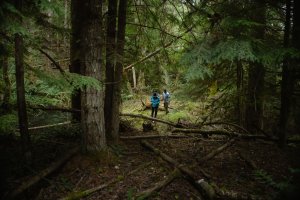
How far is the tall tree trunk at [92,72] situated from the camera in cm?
702

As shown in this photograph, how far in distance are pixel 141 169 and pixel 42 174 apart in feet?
8.14

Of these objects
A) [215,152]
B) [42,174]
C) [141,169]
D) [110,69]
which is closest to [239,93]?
[215,152]

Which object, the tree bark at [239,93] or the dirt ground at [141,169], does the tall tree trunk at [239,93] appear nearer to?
the tree bark at [239,93]

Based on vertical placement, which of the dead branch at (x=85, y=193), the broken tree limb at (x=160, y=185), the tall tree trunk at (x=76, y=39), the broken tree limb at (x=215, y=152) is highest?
the tall tree trunk at (x=76, y=39)

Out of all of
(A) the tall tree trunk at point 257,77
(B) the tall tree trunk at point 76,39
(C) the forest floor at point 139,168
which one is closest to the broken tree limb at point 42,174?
(C) the forest floor at point 139,168

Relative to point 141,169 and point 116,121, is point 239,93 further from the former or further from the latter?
point 141,169

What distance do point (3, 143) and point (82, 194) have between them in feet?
13.5

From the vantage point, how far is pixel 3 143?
8.71 metres

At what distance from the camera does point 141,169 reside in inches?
295

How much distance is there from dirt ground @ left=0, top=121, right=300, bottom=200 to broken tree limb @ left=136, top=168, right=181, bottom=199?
0.09 meters

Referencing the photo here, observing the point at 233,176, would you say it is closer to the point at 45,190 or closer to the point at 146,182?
the point at 146,182

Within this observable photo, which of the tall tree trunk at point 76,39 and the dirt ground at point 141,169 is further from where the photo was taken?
the tall tree trunk at point 76,39

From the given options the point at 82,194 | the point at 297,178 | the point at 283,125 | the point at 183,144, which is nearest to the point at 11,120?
the point at 82,194

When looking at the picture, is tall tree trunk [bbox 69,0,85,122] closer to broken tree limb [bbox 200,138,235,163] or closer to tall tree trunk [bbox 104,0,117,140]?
tall tree trunk [bbox 104,0,117,140]
